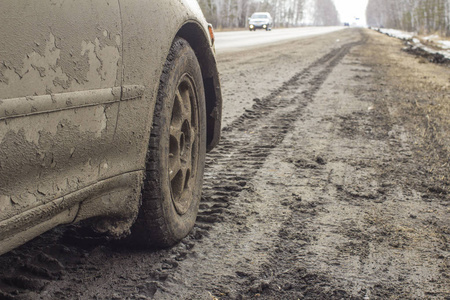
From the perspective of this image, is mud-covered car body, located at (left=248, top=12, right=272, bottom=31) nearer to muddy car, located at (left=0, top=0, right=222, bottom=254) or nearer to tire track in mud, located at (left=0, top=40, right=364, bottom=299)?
tire track in mud, located at (left=0, top=40, right=364, bottom=299)

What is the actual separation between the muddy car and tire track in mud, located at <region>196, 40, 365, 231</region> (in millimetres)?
531

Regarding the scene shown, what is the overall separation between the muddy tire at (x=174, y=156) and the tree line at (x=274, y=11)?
43110 millimetres

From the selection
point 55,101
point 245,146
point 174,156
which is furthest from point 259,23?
point 55,101

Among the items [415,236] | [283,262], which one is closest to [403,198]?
[415,236]

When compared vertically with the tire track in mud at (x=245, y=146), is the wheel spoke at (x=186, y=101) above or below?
above

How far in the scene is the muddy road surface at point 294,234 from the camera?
6.24 feet

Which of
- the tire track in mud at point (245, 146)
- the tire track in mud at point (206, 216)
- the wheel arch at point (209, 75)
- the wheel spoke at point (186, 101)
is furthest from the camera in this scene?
the tire track in mud at point (245, 146)

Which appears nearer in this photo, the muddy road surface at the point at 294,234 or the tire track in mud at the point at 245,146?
the muddy road surface at the point at 294,234

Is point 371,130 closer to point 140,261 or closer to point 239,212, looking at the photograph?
point 239,212

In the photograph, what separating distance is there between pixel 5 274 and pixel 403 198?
2.25 meters

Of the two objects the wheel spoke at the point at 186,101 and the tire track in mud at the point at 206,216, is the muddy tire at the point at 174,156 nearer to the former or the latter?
the wheel spoke at the point at 186,101

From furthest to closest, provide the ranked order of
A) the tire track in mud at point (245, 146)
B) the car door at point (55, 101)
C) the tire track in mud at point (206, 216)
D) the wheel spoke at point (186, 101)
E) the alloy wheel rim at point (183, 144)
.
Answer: the tire track in mud at point (245, 146)
the wheel spoke at point (186, 101)
the alloy wheel rim at point (183, 144)
the tire track in mud at point (206, 216)
the car door at point (55, 101)

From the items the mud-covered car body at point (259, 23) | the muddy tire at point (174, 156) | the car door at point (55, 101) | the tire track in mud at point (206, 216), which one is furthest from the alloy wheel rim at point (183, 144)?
the mud-covered car body at point (259, 23)

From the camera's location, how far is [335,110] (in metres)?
6.16
